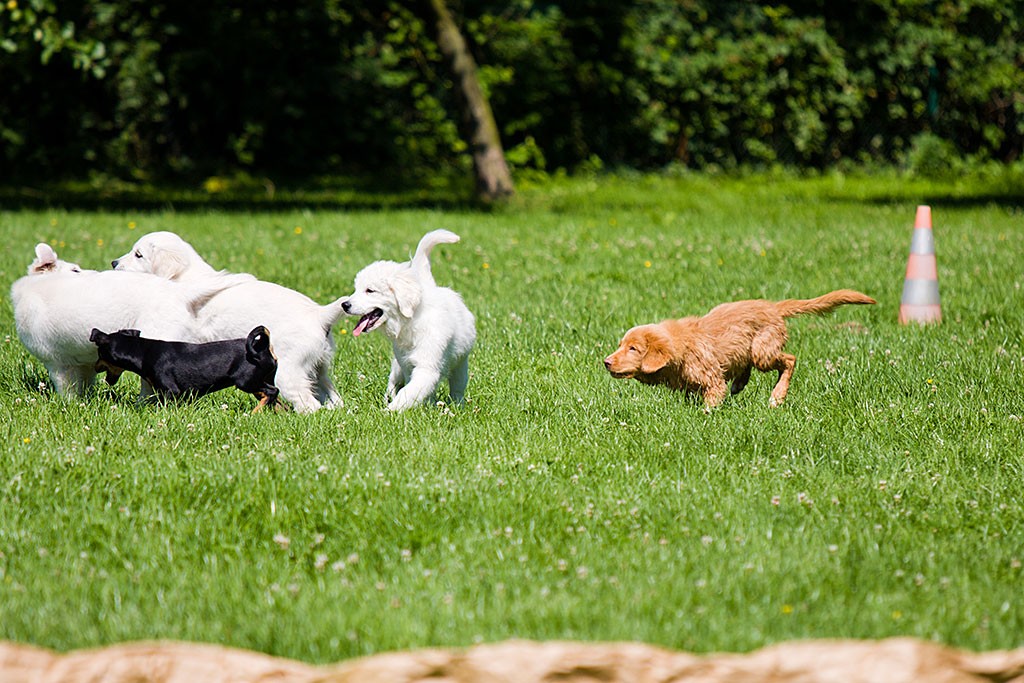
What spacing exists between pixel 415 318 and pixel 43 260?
82.8 inches

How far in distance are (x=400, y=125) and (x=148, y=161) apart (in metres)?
4.46

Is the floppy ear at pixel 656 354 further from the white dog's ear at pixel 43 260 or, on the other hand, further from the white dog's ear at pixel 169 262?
the white dog's ear at pixel 43 260

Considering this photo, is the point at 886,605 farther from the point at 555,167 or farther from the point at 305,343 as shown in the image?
the point at 555,167

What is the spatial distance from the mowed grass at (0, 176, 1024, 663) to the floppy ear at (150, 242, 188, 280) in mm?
702

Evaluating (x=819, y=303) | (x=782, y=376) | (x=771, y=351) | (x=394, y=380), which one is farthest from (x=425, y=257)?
(x=819, y=303)

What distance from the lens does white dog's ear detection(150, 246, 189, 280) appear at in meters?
6.30

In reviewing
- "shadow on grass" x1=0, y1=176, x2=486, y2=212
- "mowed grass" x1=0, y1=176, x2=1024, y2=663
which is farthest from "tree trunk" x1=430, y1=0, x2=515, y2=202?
"mowed grass" x1=0, y1=176, x2=1024, y2=663

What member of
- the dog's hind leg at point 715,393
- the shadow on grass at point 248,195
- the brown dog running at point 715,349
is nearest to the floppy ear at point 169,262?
the brown dog running at point 715,349

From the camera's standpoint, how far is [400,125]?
68.3 feet

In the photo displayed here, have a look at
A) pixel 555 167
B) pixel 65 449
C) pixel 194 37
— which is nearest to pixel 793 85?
pixel 555 167

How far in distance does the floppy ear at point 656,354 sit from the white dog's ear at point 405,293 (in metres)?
1.23

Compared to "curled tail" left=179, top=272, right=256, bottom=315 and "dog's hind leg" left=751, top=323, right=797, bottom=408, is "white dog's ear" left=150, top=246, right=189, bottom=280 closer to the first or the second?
"curled tail" left=179, top=272, right=256, bottom=315

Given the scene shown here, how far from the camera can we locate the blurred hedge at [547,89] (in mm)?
19531

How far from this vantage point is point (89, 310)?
5.95 metres
